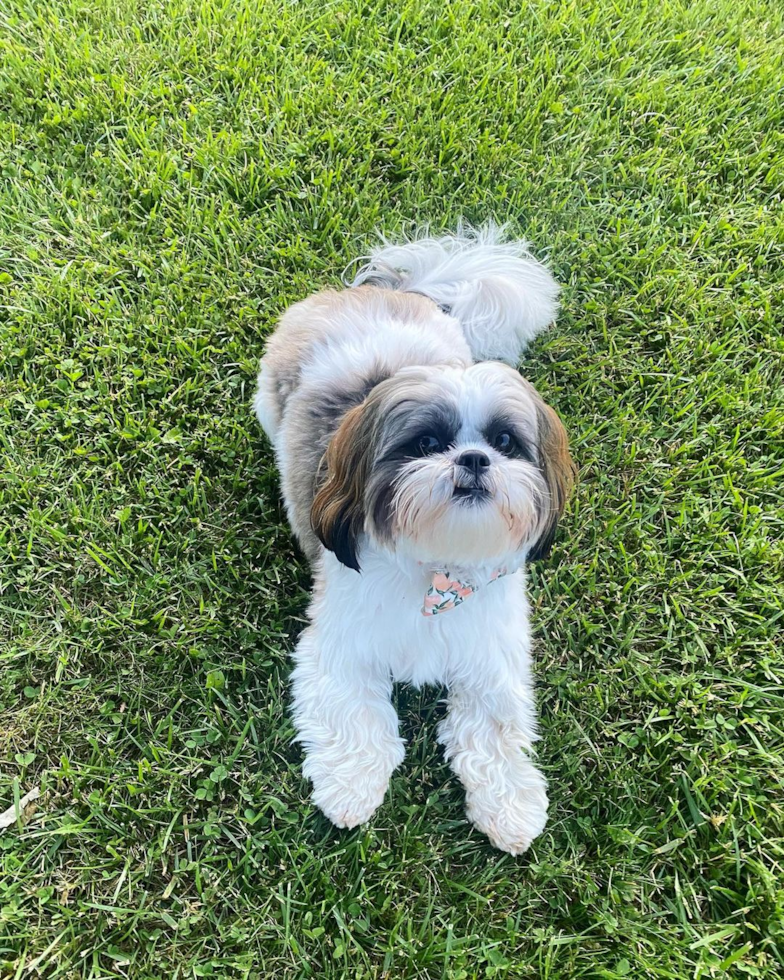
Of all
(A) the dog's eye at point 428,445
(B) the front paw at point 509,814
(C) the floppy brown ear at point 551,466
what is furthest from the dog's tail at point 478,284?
(B) the front paw at point 509,814

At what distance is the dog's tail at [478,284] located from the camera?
315 cm

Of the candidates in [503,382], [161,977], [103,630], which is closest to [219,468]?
[103,630]

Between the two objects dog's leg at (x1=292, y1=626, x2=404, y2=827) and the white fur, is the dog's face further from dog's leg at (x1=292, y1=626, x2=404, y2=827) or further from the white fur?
dog's leg at (x1=292, y1=626, x2=404, y2=827)

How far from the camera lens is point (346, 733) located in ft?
8.21

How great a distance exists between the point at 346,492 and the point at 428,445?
1.01 ft

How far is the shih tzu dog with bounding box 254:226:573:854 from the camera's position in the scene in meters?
1.95

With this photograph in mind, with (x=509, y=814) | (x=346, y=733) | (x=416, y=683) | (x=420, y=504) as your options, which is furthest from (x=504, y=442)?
(x=509, y=814)

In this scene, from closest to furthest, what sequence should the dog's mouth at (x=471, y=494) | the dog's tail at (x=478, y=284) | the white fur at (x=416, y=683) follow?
the dog's mouth at (x=471, y=494) < the white fur at (x=416, y=683) < the dog's tail at (x=478, y=284)

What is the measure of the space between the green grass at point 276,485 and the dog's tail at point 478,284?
13.8 inches

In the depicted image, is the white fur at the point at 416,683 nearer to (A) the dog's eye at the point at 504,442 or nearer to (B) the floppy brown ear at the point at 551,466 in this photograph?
(B) the floppy brown ear at the point at 551,466

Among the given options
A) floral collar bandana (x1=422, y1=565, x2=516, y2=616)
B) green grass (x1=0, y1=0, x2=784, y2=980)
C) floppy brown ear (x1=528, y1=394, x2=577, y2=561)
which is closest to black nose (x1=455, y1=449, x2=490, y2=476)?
floppy brown ear (x1=528, y1=394, x2=577, y2=561)

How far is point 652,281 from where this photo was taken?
3.69 m

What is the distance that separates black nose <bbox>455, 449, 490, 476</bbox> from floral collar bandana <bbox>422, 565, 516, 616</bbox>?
1.36 ft

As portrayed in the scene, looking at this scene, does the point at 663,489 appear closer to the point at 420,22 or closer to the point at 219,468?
the point at 219,468
